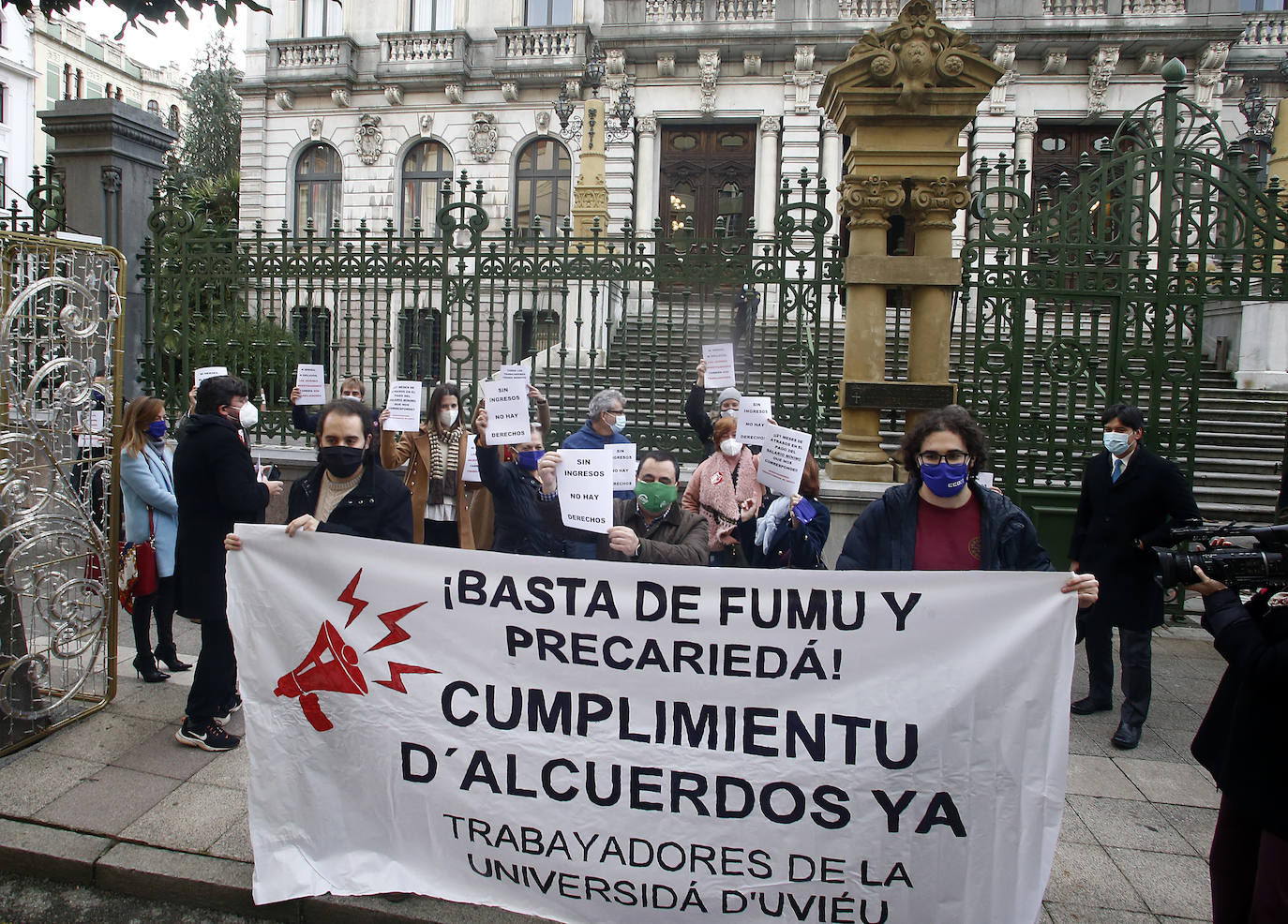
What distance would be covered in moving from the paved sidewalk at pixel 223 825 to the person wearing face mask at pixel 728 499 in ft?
7.06

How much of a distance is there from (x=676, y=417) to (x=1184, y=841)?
5591 millimetres

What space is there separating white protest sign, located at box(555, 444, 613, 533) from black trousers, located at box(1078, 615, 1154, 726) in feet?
10.3

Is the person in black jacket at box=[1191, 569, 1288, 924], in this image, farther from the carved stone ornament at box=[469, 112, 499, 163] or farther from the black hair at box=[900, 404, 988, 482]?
the carved stone ornament at box=[469, 112, 499, 163]

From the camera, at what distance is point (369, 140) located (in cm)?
2533

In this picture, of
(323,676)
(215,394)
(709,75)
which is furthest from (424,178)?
(323,676)

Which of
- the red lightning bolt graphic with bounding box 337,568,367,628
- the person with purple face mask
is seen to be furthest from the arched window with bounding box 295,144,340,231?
the red lightning bolt graphic with bounding box 337,568,367,628

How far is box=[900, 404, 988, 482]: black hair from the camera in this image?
3.37 meters

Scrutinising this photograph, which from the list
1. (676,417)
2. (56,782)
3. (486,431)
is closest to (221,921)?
(56,782)

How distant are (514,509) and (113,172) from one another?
7020 millimetres

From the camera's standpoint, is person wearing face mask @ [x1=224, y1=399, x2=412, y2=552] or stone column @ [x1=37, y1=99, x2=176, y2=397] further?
stone column @ [x1=37, y1=99, x2=176, y2=397]

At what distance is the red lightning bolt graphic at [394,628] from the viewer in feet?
10.2

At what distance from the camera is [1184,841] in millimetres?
3707

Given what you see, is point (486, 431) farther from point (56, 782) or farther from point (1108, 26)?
point (1108, 26)

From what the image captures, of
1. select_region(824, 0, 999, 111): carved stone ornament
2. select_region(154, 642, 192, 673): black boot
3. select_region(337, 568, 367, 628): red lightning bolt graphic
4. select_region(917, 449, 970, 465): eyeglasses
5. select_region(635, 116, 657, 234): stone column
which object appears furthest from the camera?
select_region(635, 116, 657, 234): stone column
